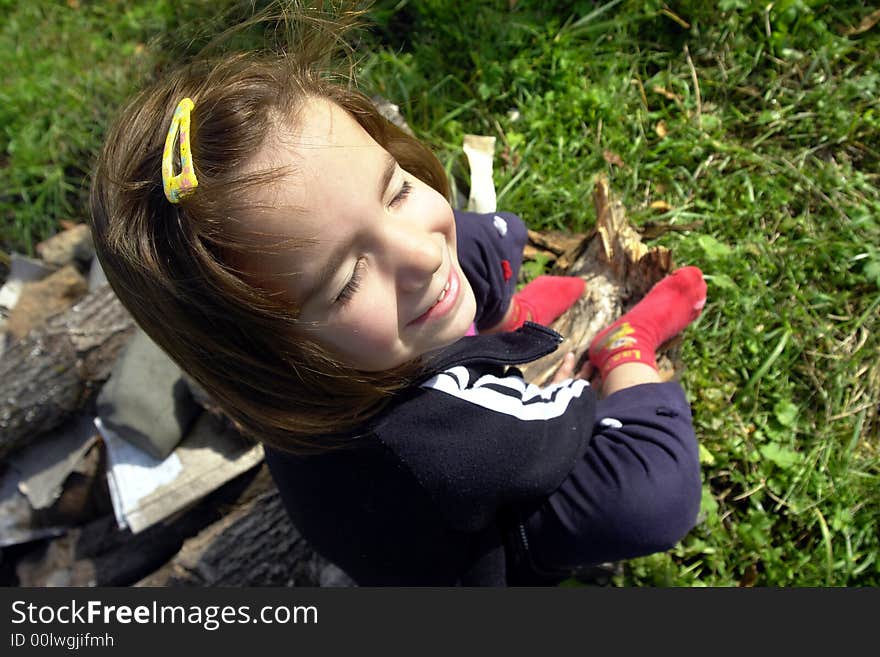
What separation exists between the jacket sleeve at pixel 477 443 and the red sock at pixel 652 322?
636 mm

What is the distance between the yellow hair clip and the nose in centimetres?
42

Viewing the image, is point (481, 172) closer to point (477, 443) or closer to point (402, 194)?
point (402, 194)

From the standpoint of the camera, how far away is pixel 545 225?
9.98ft

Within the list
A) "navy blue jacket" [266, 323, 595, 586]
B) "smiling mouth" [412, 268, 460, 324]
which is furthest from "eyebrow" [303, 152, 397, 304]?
"navy blue jacket" [266, 323, 595, 586]

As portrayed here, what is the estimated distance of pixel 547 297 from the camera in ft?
8.59

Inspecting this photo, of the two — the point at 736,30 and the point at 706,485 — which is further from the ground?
the point at 736,30

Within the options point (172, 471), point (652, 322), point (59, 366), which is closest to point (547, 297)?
point (652, 322)

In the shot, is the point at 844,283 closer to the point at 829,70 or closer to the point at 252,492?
the point at 829,70

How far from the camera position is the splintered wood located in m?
2.50

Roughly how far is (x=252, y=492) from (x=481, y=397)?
1.53 meters

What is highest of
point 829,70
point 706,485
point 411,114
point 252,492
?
point 829,70

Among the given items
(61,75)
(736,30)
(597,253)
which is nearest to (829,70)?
(736,30)

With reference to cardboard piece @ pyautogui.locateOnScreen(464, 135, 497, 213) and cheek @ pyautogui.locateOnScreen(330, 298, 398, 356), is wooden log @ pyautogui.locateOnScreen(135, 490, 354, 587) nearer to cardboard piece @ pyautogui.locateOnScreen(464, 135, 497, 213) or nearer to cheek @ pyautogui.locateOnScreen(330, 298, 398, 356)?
cheek @ pyautogui.locateOnScreen(330, 298, 398, 356)

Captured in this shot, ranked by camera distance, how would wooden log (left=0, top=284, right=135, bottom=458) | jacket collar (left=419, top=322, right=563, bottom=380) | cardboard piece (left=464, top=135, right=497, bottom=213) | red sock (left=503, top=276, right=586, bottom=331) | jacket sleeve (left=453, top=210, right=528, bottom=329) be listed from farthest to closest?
cardboard piece (left=464, top=135, right=497, bottom=213) → wooden log (left=0, top=284, right=135, bottom=458) → red sock (left=503, top=276, right=586, bottom=331) → jacket sleeve (left=453, top=210, right=528, bottom=329) → jacket collar (left=419, top=322, right=563, bottom=380)
